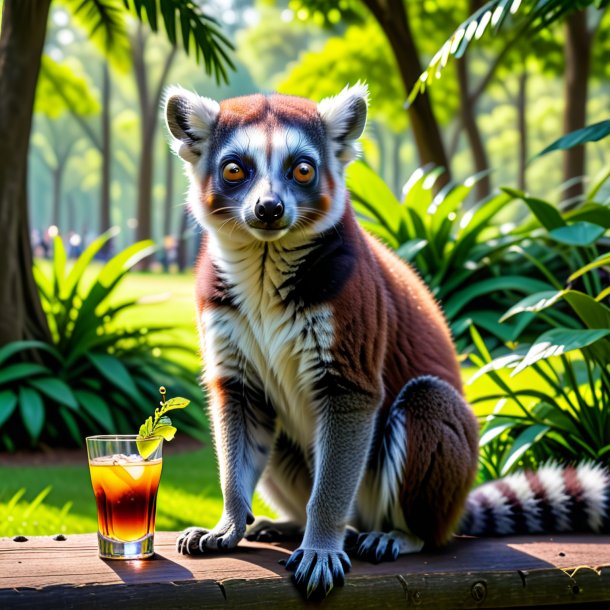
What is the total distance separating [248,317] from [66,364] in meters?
4.57

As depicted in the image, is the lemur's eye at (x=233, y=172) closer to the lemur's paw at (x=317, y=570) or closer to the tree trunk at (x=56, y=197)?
the lemur's paw at (x=317, y=570)

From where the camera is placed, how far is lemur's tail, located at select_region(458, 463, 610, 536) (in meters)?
3.62

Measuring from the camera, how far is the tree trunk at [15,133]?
6711mm

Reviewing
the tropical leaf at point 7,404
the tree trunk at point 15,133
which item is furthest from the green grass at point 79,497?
the tree trunk at point 15,133

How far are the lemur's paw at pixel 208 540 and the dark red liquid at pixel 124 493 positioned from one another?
26cm

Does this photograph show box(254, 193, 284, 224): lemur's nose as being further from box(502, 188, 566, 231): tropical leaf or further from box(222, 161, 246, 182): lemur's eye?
box(502, 188, 566, 231): tropical leaf

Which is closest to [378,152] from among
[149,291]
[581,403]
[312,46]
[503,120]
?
[312,46]

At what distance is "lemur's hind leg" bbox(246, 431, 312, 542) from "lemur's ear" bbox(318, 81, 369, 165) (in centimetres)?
110

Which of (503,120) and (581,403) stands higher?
(503,120)

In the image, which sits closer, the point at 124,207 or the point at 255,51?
the point at 255,51

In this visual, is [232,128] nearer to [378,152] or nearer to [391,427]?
[391,427]

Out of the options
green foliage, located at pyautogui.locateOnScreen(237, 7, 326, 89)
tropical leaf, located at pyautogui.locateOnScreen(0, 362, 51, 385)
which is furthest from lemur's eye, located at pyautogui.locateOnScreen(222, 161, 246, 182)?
green foliage, located at pyautogui.locateOnScreen(237, 7, 326, 89)

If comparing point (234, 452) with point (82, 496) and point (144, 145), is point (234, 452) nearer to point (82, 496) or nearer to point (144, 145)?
point (82, 496)

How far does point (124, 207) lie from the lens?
66250 millimetres
